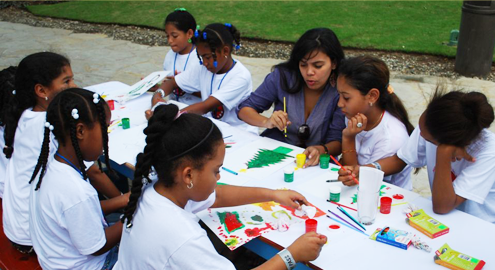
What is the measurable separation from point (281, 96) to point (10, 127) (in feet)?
5.23

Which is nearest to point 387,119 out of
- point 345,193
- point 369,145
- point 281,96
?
point 369,145

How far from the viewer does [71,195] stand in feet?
5.92

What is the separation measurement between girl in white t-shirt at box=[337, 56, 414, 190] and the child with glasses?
8.1 inches

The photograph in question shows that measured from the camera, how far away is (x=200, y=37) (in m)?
3.15

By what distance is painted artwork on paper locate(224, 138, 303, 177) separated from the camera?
242cm

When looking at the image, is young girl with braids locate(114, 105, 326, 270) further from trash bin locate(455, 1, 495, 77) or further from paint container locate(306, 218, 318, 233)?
trash bin locate(455, 1, 495, 77)

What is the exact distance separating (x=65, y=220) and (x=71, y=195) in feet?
0.34

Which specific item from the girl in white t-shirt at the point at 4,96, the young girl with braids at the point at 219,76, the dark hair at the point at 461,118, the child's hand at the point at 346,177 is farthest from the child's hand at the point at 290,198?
the girl in white t-shirt at the point at 4,96

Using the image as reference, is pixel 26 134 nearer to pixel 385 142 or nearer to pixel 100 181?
pixel 100 181

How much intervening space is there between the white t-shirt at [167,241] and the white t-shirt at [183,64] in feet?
7.55

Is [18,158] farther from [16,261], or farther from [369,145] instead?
[369,145]

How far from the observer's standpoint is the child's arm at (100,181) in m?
2.36

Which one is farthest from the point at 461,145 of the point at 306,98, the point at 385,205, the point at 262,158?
the point at 306,98

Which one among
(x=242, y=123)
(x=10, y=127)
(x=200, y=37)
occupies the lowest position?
(x=242, y=123)
